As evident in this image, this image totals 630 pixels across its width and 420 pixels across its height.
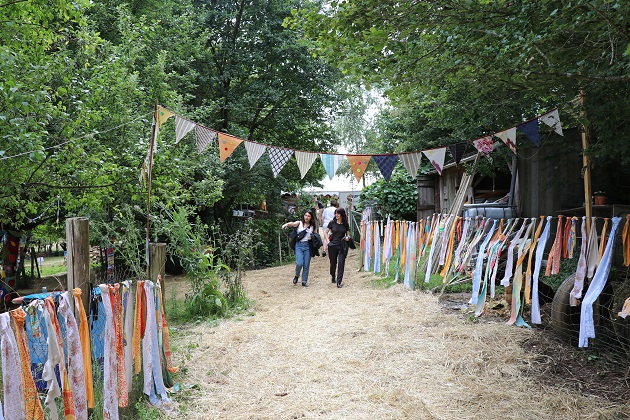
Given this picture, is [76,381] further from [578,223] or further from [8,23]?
[578,223]

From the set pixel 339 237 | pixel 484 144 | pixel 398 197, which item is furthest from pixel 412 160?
pixel 398 197

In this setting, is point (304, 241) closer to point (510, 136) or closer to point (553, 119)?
point (510, 136)

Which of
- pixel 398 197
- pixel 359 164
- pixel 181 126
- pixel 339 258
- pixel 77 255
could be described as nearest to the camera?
pixel 77 255

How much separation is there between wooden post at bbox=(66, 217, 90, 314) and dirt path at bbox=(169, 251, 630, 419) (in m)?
1.46

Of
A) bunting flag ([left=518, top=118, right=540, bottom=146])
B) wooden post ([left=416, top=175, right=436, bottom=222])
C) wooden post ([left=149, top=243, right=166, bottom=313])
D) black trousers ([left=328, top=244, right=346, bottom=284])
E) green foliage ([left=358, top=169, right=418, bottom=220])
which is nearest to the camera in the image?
wooden post ([left=149, top=243, right=166, bottom=313])

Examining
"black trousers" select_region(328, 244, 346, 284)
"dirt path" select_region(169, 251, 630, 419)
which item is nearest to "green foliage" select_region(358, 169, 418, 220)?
"black trousers" select_region(328, 244, 346, 284)

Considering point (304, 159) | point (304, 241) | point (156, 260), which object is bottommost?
point (304, 241)

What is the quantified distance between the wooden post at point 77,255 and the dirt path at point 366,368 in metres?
1.46

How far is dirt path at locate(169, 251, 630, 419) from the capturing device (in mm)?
4086

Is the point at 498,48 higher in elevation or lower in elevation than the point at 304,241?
higher

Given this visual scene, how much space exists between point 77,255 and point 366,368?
300cm

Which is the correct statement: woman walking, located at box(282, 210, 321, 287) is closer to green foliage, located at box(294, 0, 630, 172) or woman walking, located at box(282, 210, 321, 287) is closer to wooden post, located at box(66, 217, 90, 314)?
green foliage, located at box(294, 0, 630, 172)

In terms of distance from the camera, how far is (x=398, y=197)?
1983 centimetres

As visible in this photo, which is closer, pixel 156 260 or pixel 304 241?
pixel 156 260
